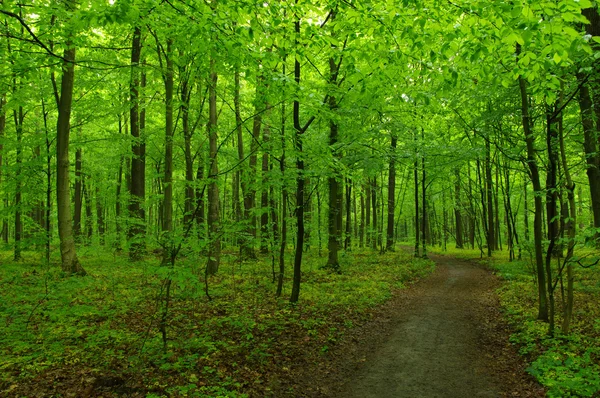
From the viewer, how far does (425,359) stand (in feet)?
22.9

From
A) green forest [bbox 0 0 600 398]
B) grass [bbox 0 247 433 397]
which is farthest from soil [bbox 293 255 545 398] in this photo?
grass [bbox 0 247 433 397]

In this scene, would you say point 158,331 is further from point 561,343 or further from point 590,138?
point 590,138

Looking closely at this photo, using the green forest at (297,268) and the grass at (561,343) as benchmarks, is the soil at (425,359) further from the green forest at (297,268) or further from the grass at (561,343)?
the grass at (561,343)

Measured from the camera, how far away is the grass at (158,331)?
17.2 feet

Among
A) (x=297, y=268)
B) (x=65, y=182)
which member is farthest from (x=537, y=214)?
(x=65, y=182)

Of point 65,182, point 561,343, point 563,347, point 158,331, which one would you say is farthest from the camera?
point 65,182

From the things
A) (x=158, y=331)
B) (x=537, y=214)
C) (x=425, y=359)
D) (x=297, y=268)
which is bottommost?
(x=425, y=359)

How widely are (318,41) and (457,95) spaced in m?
8.67

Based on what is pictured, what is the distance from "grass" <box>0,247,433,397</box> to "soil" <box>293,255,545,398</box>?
20.3 inches

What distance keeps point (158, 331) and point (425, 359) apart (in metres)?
5.44

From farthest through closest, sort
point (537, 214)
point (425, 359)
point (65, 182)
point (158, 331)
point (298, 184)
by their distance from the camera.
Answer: point (65, 182) → point (298, 184) → point (537, 214) → point (158, 331) → point (425, 359)

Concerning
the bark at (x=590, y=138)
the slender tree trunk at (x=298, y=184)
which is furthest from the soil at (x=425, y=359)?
the bark at (x=590, y=138)

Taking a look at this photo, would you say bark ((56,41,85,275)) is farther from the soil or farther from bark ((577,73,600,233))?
bark ((577,73,600,233))

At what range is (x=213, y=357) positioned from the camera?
617cm
